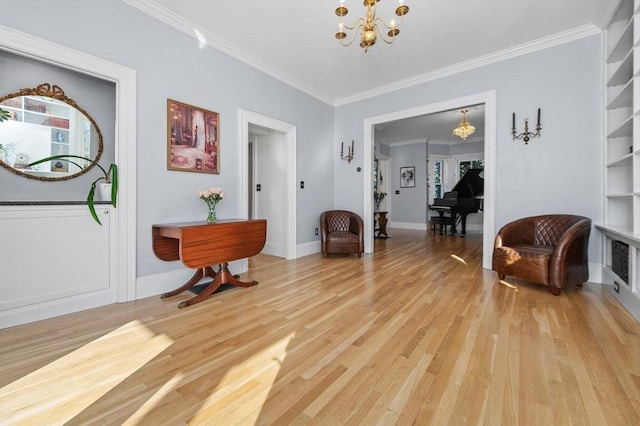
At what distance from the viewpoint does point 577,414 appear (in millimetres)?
1066

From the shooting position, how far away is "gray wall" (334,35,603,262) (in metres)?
2.83

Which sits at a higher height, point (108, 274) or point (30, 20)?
point (30, 20)

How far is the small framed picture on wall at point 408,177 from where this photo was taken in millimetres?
7770

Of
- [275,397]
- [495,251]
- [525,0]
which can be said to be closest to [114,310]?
[275,397]

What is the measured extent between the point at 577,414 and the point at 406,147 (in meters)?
7.55

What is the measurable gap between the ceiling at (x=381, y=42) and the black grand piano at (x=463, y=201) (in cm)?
351

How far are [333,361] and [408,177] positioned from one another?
712 cm

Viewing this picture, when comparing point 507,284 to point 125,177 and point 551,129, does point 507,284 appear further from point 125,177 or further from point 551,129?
point 125,177

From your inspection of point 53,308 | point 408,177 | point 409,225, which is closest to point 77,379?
point 53,308

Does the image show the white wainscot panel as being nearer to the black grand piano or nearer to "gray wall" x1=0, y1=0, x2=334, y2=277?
"gray wall" x1=0, y1=0, x2=334, y2=277

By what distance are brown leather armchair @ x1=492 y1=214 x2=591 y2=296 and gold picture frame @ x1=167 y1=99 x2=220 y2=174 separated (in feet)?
10.6

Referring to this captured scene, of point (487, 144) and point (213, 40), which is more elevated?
point (213, 40)

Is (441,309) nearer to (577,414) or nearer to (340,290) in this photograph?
(340,290)

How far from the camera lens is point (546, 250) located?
2562 millimetres
